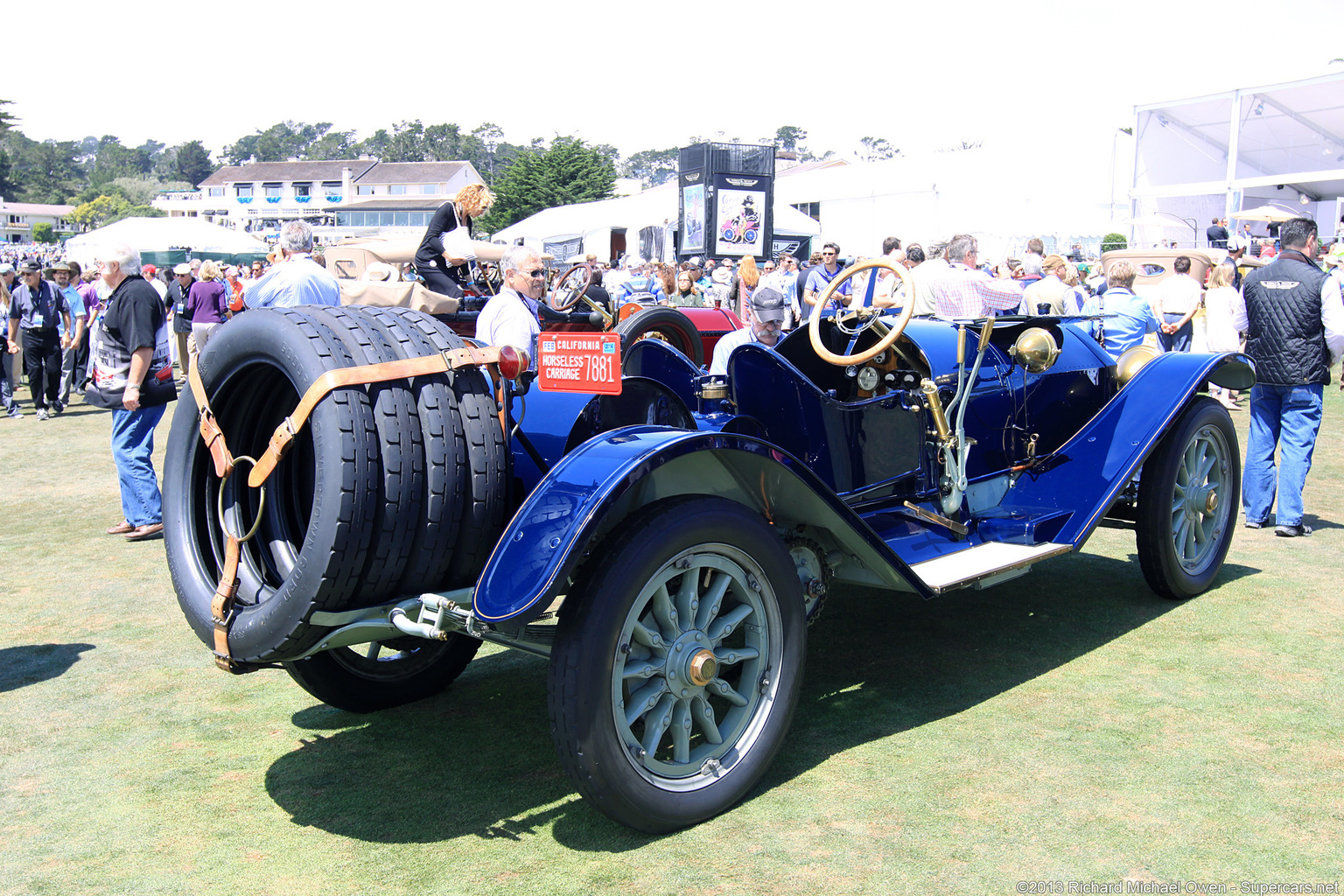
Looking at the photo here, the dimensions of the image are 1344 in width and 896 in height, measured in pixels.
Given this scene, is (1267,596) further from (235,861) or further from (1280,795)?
(235,861)

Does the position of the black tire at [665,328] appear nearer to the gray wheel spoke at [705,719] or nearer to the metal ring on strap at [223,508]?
the metal ring on strap at [223,508]

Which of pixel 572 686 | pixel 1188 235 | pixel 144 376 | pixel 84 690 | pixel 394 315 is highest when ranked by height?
pixel 1188 235

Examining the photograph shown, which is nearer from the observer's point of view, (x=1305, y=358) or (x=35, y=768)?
(x=35, y=768)

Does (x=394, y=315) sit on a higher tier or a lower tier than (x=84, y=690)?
higher

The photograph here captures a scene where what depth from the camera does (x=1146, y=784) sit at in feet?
10.2

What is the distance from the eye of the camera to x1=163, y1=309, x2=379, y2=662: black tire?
2.54m

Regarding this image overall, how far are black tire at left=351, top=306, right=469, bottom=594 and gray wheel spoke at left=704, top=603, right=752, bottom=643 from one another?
32.0 inches

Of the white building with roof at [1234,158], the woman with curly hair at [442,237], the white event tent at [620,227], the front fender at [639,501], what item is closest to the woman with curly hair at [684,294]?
the woman with curly hair at [442,237]

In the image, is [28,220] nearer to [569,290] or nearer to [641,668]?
[569,290]

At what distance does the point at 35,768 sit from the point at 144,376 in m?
3.64

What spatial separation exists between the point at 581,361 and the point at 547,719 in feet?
4.77

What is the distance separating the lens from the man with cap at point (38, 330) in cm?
1253

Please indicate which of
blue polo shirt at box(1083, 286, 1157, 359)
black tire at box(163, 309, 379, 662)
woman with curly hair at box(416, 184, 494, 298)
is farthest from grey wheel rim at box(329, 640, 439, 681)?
blue polo shirt at box(1083, 286, 1157, 359)

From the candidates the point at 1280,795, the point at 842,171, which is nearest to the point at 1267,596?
the point at 1280,795
